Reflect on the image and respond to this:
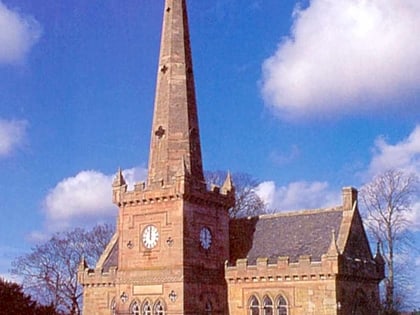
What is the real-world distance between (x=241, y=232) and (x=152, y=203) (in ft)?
23.9

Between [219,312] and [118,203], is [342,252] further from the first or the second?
[118,203]

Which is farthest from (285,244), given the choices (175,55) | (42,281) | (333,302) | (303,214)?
(42,281)

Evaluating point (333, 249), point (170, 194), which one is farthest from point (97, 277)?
point (333, 249)

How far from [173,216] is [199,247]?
2.51m

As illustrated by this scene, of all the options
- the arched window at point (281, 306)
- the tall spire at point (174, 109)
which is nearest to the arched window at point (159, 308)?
the arched window at point (281, 306)

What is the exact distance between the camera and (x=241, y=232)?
44906 mm

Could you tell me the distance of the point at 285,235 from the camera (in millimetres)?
42312

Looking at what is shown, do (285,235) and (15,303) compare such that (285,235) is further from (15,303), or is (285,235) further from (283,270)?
(15,303)

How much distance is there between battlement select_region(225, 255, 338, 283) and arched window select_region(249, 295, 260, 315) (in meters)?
1.13

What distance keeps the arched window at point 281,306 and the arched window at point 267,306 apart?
458 mm

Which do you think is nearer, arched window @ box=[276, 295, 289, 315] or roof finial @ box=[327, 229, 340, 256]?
roof finial @ box=[327, 229, 340, 256]

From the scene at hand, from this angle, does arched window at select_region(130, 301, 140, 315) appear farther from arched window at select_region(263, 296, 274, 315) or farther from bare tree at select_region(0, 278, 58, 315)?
arched window at select_region(263, 296, 274, 315)

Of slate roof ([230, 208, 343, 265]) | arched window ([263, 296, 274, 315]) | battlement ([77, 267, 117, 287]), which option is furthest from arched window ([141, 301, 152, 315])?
arched window ([263, 296, 274, 315])

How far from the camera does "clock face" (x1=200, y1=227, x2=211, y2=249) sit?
1606 inches
